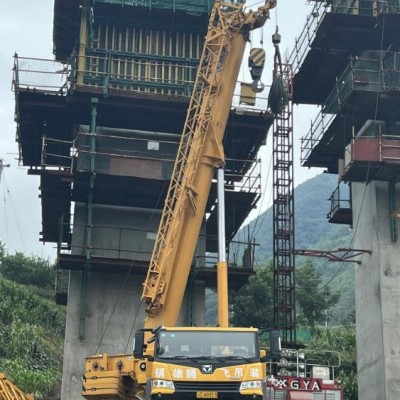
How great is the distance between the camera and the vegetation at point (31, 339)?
40.6m

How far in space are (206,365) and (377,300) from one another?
57.5ft

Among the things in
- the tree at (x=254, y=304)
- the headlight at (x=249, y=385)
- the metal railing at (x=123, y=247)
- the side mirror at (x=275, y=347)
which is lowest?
the headlight at (x=249, y=385)

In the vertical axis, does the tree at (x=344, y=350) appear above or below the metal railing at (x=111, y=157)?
below

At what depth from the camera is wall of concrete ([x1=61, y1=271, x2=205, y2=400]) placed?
35.8 meters

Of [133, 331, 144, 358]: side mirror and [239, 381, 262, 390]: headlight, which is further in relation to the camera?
[133, 331, 144, 358]: side mirror

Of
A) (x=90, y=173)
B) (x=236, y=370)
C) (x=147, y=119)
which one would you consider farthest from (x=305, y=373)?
(x=147, y=119)

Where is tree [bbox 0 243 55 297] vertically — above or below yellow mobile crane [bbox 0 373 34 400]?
above

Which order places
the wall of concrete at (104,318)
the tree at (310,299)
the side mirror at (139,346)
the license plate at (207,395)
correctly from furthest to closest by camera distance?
the tree at (310,299) → the wall of concrete at (104,318) → the side mirror at (139,346) → the license plate at (207,395)

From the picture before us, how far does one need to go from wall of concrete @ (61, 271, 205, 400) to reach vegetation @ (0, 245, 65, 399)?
3927 millimetres

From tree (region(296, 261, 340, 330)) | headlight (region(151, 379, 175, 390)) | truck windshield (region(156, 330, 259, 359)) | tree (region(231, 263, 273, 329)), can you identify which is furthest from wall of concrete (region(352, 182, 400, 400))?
tree (region(296, 261, 340, 330))

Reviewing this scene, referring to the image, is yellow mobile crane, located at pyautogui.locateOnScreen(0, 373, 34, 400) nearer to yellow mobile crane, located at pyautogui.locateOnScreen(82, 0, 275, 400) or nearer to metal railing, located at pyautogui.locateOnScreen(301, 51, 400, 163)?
yellow mobile crane, located at pyautogui.locateOnScreen(82, 0, 275, 400)

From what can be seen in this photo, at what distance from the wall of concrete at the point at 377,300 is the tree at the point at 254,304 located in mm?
23539

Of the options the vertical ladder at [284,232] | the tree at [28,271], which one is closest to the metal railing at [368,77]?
the vertical ladder at [284,232]

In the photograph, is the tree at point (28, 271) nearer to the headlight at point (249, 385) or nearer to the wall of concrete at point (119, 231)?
the wall of concrete at point (119, 231)
